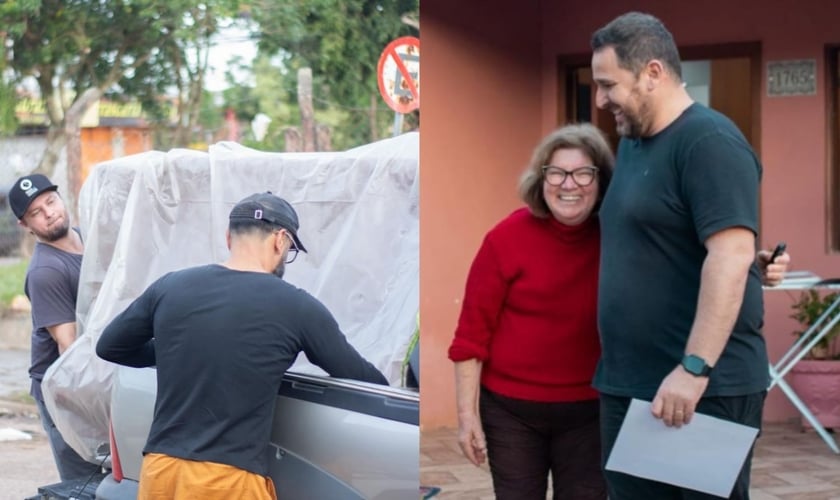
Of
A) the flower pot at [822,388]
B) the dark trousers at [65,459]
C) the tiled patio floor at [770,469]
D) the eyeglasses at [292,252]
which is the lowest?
the tiled patio floor at [770,469]

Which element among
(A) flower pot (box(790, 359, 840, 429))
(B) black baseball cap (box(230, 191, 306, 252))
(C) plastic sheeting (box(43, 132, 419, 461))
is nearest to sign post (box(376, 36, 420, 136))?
(C) plastic sheeting (box(43, 132, 419, 461))

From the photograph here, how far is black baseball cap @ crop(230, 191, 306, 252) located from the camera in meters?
2.93

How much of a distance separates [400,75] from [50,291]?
163 centimetres

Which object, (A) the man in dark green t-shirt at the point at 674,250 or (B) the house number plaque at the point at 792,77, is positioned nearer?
(A) the man in dark green t-shirt at the point at 674,250

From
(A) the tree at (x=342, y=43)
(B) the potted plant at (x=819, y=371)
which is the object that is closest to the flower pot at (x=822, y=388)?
(B) the potted plant at (x=819, y=371)

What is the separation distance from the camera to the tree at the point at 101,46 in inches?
140

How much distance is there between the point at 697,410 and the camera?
254 centimetres

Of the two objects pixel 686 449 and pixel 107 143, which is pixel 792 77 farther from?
pixel 686 449

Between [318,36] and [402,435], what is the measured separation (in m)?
1.18

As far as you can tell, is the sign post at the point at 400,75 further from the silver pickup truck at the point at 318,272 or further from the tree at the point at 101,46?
the tree at the point at 101,46

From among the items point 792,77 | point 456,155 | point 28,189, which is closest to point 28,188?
point 28,189

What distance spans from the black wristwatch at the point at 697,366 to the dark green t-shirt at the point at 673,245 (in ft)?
0.25

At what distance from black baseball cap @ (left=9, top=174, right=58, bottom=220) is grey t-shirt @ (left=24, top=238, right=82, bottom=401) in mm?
147

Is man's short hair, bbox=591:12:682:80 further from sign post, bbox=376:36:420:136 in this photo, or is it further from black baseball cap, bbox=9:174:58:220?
black baseball cap, bbox=9:174:58:220
